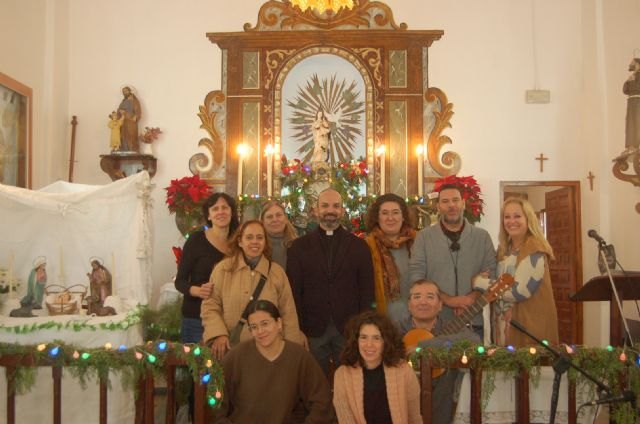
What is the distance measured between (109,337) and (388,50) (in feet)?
15.4

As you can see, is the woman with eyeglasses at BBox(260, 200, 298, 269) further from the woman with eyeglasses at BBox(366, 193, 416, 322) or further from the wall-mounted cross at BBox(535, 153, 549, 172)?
the wall-mounted cross at BBox(535, 153, 549, 172)

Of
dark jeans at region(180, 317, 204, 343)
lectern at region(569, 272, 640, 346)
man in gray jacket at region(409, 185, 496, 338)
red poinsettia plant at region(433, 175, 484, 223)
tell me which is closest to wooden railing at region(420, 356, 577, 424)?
man in gray jacket at region(409, 185, 496, 338)

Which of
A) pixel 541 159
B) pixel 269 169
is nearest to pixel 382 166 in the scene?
pixel 269 169

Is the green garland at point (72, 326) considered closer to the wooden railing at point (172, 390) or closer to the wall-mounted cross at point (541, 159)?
the wooden railing at point (172, 390)

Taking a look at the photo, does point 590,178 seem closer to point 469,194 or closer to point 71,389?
point 469,194

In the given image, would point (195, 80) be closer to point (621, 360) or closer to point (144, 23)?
point (144, 23)

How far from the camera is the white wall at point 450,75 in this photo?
671 cm

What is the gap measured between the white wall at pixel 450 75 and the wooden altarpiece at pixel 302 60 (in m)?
0.17

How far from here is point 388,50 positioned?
701 centimetres

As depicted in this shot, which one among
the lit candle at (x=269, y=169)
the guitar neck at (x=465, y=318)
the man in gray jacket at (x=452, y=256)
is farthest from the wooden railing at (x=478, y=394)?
the lit candle at (x=269, y=169)

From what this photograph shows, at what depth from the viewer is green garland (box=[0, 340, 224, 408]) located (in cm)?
302

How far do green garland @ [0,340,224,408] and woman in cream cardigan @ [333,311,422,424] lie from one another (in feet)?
2.08

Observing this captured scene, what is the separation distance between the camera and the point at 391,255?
12.5ft

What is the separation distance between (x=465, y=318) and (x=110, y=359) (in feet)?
6.42
